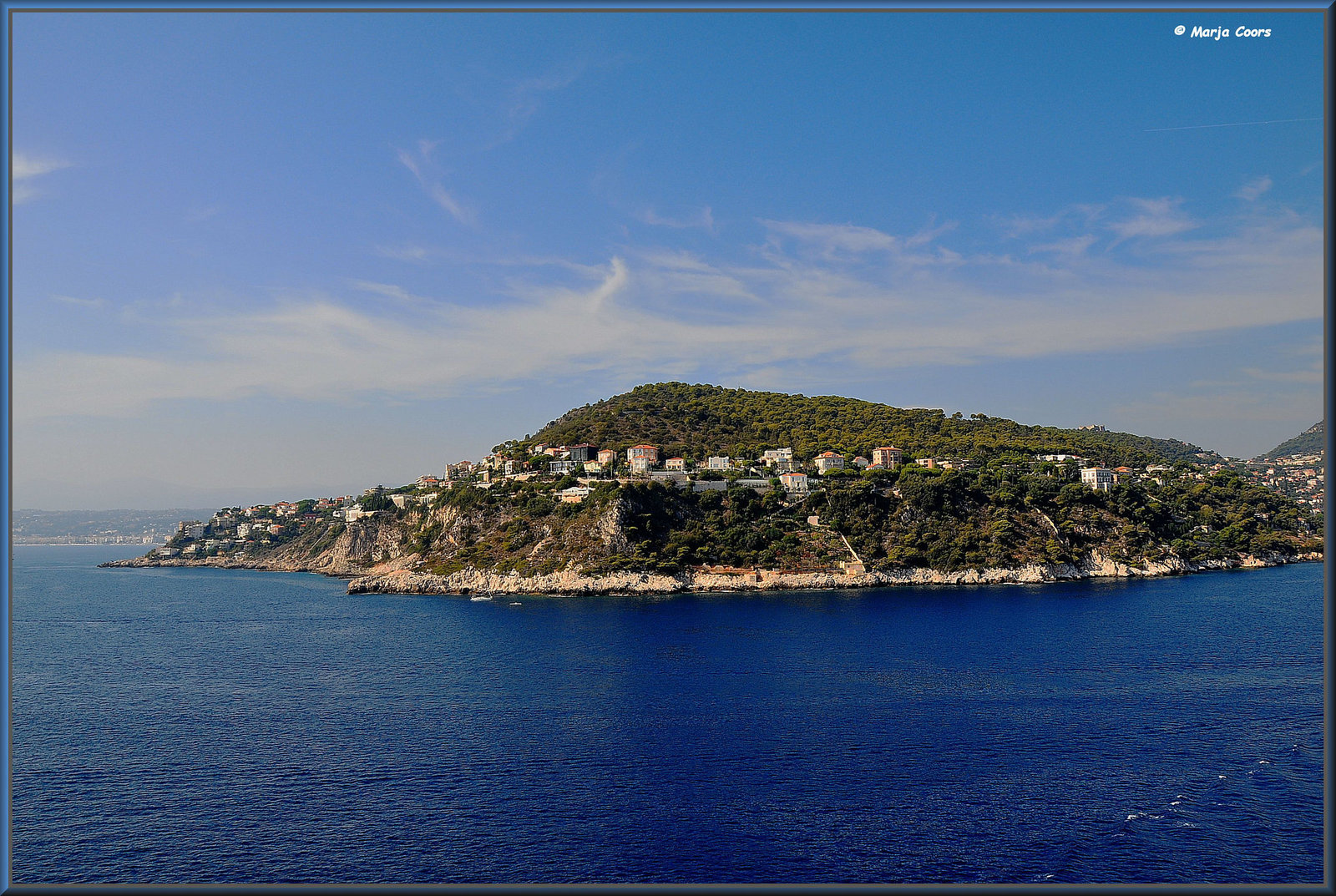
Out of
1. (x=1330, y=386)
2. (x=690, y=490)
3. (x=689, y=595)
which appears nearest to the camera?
(x=1330, y=386)

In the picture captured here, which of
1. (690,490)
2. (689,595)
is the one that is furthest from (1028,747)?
(690,490)

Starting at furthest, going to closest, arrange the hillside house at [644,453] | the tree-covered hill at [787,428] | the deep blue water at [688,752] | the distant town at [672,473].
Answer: the tree-covered hill at [787,428]
the hillside house at [644,453]
the distant town at [672,473]
the deep blue water at [688,752]

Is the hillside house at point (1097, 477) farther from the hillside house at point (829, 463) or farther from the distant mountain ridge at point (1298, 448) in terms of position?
the distant mountain ridge at point (1298, 448)

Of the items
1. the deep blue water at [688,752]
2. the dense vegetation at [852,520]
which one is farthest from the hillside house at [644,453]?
the deep blue water at [688,752]

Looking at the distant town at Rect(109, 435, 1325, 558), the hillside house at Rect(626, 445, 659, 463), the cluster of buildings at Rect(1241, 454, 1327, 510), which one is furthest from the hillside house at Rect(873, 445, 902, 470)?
the cluster of buildings at Rect(1241, 454, 1327, 510)

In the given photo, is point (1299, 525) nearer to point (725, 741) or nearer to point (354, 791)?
point (725, 741)

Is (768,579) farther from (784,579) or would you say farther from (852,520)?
(852,520)
